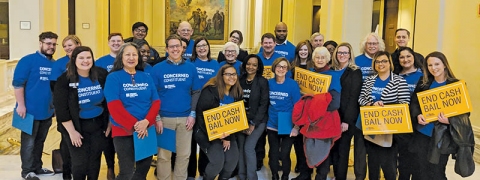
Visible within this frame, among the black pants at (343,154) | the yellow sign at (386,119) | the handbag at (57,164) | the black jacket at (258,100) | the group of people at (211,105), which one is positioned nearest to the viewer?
the group of people at (211,105)

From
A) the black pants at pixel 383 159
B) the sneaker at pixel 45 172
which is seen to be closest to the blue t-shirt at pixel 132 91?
the sneaker at pixel 45 172

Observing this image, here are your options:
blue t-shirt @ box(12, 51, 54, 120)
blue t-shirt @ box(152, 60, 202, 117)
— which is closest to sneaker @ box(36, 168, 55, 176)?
blue t-shirt @ box(12, 51, 54, 120)

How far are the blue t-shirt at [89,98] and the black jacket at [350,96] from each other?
279 centimetres

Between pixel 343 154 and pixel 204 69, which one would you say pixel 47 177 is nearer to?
pixel 204 69

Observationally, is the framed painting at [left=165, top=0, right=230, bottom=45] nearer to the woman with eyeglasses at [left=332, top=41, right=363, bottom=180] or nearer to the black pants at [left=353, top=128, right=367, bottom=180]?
the woman with eyeglasses at [left=332, top=41, right=363, bottom=180]

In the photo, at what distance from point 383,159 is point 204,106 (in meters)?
2.11

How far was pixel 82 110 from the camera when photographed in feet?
15.9

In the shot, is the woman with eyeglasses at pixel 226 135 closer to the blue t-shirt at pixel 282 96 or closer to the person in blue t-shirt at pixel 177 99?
the person in blue t-shirt at pixel 177 99

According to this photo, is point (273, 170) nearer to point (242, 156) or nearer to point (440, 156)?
point (242, 156)

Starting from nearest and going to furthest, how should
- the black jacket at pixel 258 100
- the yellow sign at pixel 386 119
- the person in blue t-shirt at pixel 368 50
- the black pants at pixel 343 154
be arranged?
the yellow sign at pixel 386 119 → the black jacket at pixel 258 100 → the black pants at pixel 343 154 → the person in blue t-shirt at pixel 368 50

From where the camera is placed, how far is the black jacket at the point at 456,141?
470 cm

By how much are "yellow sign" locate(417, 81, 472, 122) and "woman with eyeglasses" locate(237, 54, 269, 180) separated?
1819 millimetres

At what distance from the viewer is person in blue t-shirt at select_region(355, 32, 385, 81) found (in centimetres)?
601

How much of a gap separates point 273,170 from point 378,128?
1522mm
